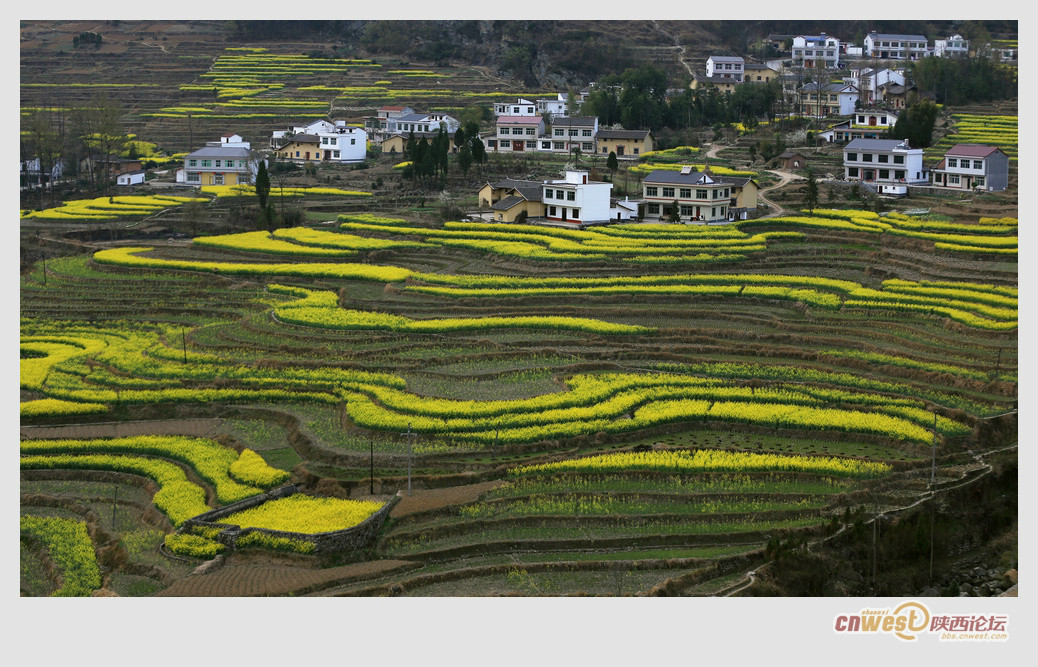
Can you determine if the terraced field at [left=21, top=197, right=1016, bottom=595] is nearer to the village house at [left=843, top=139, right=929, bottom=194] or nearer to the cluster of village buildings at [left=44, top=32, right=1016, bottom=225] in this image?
the cluster of village buildings at [left=44, top=32, right=1016, bottom=225]

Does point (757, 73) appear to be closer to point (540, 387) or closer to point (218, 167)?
point (218, 167)

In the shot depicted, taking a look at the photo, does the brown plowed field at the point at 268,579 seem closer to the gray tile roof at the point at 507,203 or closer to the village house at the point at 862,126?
the gray tile roof at the point at 507,203

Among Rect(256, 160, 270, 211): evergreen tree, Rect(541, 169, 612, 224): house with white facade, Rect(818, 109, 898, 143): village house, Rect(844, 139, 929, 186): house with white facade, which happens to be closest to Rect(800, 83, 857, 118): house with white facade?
Rect(818, 109, 898, 143): village house

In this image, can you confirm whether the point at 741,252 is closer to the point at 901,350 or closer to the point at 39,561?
the point at 901,350

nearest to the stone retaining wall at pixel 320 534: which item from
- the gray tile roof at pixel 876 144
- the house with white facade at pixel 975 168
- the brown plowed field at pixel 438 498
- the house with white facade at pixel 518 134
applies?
the brown plowed field at pixel 438 498

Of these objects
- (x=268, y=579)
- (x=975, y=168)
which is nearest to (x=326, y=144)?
(x=975, y=168)

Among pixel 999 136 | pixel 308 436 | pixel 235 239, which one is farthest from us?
pixel 999 136

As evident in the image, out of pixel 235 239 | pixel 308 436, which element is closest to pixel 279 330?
pixel 308 436
